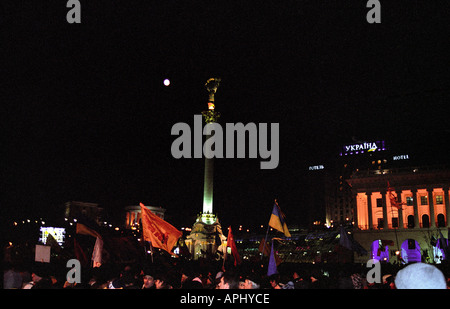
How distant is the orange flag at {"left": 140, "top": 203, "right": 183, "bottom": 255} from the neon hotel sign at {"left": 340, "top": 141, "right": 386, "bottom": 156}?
98.8 m

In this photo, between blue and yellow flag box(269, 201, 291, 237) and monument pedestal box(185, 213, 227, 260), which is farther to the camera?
monument pedestal box(185, 213, 227, 260)

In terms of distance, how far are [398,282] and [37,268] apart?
19.1 meters

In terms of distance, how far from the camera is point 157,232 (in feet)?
60.0

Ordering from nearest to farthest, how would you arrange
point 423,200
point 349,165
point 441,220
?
1. point 441,220
2. point 423,200
3. point 349,165

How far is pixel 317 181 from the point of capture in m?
130

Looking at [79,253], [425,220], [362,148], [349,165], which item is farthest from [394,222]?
[349,165]

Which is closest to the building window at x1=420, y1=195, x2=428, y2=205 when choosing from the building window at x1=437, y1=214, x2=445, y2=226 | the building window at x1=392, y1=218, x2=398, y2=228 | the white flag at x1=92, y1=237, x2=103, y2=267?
the building window at x1=437, y1=214, x2=445, y2=226

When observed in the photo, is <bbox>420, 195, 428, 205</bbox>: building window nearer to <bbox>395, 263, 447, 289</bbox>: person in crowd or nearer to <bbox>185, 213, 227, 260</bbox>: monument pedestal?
<bbox>185, 213, 227, 260</bbox>: monument pedestal

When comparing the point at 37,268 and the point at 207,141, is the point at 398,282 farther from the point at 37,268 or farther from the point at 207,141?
the point at 207,141

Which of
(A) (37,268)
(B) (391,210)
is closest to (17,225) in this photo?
(A) (37,268)

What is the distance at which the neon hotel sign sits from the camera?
4270 inches

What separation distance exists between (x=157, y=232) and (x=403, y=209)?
45287 millimetres

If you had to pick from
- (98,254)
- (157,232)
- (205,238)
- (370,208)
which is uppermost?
(370,208)

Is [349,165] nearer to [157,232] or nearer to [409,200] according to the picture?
[409,200]
